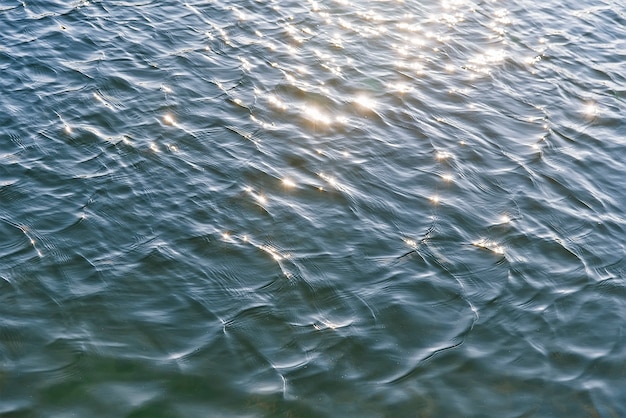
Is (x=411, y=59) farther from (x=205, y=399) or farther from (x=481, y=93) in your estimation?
(x=205, y=399)

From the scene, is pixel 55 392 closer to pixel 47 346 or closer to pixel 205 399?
pixel 47 346

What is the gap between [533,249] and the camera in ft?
31.6

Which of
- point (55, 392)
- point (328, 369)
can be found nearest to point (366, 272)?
point (328, 369)

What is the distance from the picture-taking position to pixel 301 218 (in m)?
9.62

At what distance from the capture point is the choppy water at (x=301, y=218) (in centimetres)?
746

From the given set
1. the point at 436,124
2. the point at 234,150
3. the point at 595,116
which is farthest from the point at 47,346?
the point at 595,116

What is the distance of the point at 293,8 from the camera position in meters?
15.7

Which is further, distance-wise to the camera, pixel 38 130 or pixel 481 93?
pixel 481 93

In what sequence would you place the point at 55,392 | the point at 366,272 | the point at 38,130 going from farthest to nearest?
the point at 38,130 < the point at 366,272 < the point at 55,392

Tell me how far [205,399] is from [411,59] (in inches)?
357

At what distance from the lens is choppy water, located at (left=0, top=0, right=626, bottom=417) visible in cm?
746

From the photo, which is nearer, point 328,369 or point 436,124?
point 328,369

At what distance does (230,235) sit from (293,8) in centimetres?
807

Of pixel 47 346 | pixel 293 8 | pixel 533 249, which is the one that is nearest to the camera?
pixel 47 346
